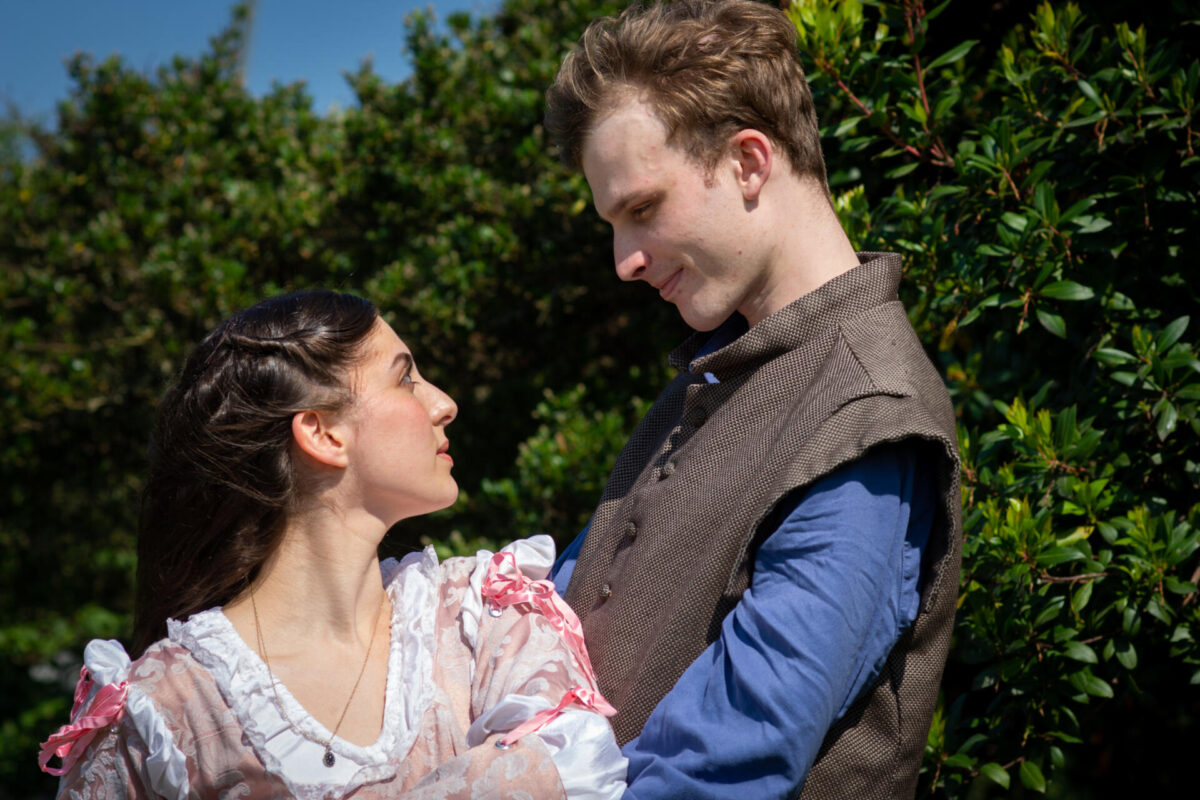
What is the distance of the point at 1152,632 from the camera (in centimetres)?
227

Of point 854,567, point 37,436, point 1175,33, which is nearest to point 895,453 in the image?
point 854,567

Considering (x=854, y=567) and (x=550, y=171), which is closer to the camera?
(x=854, y=567)

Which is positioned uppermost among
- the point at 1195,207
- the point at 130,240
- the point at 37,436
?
the point at 130,240

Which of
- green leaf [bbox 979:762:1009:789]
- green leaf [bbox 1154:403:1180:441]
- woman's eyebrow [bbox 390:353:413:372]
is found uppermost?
woman's eyebrow [bbox 390:353:413:372]

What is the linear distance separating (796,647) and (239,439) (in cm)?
112

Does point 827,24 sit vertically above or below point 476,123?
below

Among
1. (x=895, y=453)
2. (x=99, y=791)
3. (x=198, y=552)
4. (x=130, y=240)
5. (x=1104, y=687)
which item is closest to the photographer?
(x=895, y=453)

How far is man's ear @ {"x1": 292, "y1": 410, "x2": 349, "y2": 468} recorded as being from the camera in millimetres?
1877

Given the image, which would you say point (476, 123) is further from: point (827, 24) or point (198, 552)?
point (198, 552)

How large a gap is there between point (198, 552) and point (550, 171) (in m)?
2.37

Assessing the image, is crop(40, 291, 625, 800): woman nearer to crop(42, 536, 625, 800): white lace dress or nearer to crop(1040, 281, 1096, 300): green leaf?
crop(42, 536, 625, 800): white lace dress

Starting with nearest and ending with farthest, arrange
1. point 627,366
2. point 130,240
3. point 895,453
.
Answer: point 895,453 → point 627,366 → point 130,240

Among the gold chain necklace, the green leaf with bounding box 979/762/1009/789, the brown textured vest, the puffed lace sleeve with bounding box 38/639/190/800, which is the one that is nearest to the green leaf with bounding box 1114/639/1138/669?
the green leaf with bounding box 979/762/1009/789

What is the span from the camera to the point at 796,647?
4.49ft
